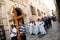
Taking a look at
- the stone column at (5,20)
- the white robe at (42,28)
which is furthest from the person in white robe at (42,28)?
the stone column at (5,20)

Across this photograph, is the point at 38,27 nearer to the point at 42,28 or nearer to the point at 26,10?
the point at 42,28

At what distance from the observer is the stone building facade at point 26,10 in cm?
675

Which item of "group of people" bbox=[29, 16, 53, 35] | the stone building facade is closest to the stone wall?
the stone building facade

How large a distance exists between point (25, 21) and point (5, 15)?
0.71 m

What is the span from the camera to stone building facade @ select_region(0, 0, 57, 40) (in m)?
6.75

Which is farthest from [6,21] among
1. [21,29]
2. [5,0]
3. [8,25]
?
[21,29]

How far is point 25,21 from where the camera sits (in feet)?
22.1

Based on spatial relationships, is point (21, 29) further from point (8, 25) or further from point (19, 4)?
point (19, 4)

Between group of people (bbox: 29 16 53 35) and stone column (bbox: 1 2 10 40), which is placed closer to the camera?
stone column (bbox: 1 2 10 40)

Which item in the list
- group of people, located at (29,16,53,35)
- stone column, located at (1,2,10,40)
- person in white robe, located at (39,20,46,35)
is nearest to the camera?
stone column, located at (1,2,10,40)

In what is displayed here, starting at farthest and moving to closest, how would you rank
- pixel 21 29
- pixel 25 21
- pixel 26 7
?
1. pixel 26 7
2. pixel 25 21
3. pixel 21 29

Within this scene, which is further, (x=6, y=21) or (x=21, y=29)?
(x=6, y=21)

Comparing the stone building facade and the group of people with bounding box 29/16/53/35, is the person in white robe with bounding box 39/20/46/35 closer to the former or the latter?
the group of people with bounding box 29/16/53/35

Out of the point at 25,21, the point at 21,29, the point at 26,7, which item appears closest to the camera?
the point at 21,29
